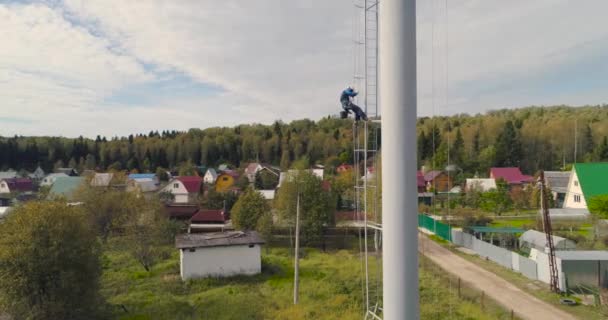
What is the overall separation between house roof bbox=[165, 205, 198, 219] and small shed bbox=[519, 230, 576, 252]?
23.1 metres

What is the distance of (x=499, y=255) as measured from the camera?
18.8 meters

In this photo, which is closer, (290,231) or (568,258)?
(568,258)

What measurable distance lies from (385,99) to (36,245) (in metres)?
12.9

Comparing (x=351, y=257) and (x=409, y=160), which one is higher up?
(x=409, y=160)

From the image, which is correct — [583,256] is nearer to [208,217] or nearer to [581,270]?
[581,270]

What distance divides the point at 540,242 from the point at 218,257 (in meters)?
15.6

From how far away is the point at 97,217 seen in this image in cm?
2523

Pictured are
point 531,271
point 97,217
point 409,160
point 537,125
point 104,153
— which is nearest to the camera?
point 409,160

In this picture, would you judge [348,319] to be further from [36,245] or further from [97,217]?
[97,217]

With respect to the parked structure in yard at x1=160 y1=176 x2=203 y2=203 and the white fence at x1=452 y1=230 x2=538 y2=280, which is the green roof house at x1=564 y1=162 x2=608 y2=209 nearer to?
the white fence at x1=452 y1=230 x2=538 y2=280

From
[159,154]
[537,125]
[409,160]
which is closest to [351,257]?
[409,160]

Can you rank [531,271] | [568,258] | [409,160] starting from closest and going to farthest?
[409,160]
[568,258]
[531,271]

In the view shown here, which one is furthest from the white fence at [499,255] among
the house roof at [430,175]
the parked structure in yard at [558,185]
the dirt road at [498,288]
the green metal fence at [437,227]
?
the house roof at [430,175]

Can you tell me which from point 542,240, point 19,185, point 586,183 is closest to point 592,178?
point 586,183
